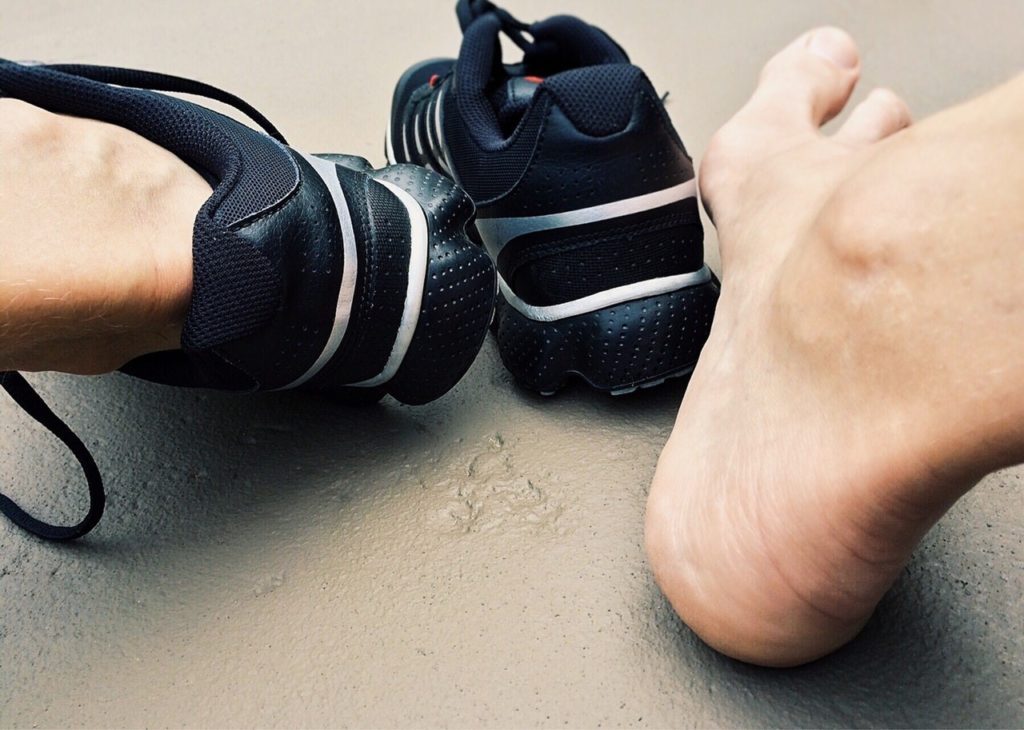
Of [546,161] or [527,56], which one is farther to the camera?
[527,56]

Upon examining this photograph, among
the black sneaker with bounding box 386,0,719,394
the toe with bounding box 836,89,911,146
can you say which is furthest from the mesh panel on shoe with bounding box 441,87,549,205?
the toe with bounding box 836,89,911,146

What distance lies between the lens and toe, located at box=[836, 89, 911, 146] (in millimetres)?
620

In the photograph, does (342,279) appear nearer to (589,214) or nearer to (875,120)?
(589,214)

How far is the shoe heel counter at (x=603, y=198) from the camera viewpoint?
525mm

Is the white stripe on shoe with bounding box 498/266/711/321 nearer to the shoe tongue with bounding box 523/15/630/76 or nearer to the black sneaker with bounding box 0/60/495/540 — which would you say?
the black sneaker with bounding box 0/60/495/540

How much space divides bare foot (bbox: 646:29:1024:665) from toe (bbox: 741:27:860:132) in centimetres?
15

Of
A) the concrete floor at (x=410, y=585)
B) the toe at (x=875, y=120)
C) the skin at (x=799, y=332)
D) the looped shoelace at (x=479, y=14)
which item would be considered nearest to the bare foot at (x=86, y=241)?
the skin at (x=799, y=332)

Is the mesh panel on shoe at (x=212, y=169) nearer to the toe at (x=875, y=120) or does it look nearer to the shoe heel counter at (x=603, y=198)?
the shoe heel counter at (x=603, y=198)

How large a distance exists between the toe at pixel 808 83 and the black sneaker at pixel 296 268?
241 millimetres

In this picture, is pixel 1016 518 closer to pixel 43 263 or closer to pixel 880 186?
pixel 880 186

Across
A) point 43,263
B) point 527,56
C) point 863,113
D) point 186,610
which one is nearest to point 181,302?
point 43,263

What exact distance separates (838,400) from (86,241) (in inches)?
12.9

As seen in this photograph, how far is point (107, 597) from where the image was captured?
46 centimetres

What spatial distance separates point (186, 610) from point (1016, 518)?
45cm
